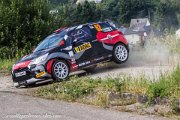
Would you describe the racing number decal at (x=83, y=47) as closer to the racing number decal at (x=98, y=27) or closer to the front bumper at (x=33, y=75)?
the racing number decal at (x=98, y=27)

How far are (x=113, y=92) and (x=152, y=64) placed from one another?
6.52 meters

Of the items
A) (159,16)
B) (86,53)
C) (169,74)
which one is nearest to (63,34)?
(86,53)


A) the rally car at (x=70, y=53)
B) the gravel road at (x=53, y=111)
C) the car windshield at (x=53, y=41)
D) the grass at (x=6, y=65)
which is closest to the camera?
the gravel road at (x=53, y=111)

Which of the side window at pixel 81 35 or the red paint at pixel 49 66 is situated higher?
the side window at pixel 81 35

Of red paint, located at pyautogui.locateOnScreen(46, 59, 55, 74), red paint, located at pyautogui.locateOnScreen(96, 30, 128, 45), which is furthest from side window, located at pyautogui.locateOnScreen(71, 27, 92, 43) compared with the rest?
red paint, located at pyautogui.locateOnScreen(46, 59, 55, 74)

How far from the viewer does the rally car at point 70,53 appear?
1425cm

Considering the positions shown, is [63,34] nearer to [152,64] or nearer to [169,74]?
[152,64]

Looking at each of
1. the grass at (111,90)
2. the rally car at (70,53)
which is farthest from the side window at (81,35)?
the grass at (111,90)

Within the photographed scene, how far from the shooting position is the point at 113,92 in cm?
1022

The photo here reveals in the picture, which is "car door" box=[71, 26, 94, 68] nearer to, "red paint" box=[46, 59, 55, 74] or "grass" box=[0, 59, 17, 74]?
"red paint" box=[46, 59, 55, 74]

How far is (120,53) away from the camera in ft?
54.0

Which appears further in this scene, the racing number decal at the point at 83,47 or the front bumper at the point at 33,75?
the racing number decal at the point at 83,47

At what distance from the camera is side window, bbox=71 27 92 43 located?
15553mm

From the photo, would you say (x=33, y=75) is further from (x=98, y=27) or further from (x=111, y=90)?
(x=111, y=90)
